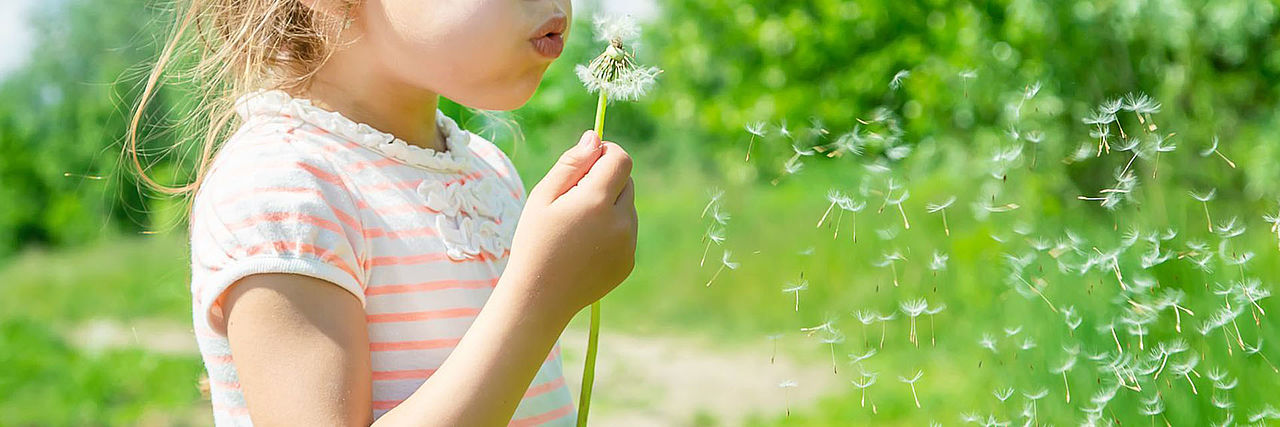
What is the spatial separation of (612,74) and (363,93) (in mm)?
236

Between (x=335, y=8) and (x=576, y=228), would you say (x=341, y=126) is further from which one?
(x=576, y=228)

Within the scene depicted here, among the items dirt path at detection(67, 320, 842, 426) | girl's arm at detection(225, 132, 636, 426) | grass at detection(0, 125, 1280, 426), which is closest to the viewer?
girl's arm at detection(225, 132, 636, 426)

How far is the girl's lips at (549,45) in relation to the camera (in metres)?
0.99

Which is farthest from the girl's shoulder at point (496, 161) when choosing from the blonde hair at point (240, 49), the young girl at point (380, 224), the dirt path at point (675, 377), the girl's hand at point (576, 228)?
the dirt path at point (675, 377)

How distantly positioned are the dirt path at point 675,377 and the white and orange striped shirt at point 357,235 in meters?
3.02

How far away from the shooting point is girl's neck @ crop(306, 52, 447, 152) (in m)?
1.07

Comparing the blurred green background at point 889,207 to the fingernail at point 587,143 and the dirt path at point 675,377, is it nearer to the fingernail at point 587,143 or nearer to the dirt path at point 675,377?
the dirt path at point 675,377

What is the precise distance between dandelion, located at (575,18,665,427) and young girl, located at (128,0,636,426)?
0.04 meters

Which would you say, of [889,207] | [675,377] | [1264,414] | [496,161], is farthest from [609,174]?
[675,377]

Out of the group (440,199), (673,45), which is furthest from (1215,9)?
(673,45)

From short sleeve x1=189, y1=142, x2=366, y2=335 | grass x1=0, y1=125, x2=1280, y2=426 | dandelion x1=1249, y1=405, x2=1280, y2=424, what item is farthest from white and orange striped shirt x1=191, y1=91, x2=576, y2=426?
dandelion x1=1249, y1=405, x2=1280, y2=424

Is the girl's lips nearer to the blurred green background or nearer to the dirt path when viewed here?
the blurred green background

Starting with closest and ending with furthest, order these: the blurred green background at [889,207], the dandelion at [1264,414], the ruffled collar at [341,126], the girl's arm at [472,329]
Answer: the girl's arm at [472,329]
the ruffled collar at [341,126]
the dandelion at [1264,414]
the blurred green background at [889,207]

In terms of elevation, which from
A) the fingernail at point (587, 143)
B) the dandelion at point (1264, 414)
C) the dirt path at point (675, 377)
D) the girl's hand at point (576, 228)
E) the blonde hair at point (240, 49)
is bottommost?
the dirt path at point (675, 377)
